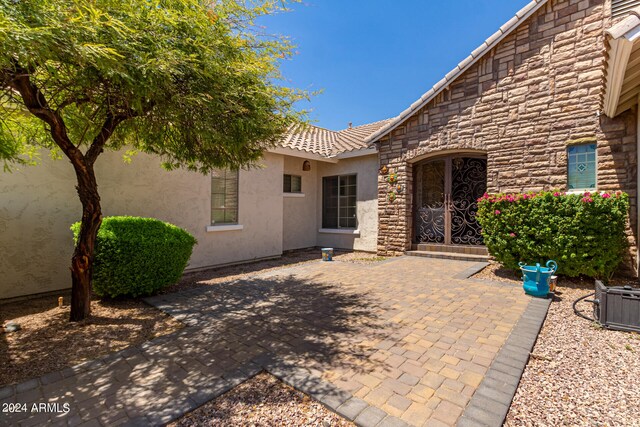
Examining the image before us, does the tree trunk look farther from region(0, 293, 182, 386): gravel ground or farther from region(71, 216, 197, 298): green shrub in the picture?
region(71, 216, 197, 298): green shrub

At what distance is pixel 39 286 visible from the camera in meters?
5.99

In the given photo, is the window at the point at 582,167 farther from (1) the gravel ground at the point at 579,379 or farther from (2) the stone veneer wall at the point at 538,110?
(1) the gravel ground at the point at 579,379

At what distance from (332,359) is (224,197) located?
689 cm

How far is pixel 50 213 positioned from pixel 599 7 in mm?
13850

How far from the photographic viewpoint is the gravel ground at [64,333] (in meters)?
3.32

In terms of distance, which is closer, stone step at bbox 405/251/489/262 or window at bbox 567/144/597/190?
window at bbox 567/144/597/190

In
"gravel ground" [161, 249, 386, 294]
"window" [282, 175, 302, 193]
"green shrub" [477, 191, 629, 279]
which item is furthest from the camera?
"window" [282, 175, 302, 193]

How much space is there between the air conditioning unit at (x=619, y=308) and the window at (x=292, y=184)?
32.5 ft

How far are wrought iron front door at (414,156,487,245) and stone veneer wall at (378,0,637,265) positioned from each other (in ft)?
1.96

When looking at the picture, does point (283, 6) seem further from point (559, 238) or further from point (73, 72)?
point (559, 238)

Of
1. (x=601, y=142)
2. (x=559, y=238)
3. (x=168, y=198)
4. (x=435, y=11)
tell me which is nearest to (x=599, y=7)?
(x=601, y=142)

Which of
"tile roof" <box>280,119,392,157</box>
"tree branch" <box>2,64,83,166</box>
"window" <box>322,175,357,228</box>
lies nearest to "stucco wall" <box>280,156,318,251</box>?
"window" <box>322,175,357,228</box>

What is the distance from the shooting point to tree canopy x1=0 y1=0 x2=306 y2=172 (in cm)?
253

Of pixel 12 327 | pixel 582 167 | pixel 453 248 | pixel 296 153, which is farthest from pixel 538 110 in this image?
pixel 12 327
